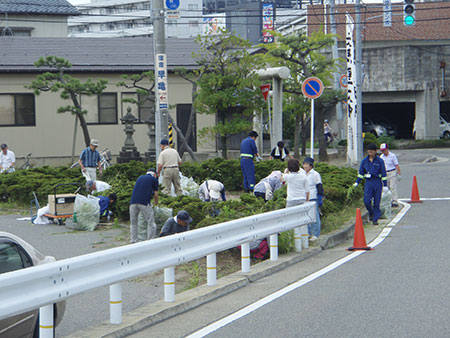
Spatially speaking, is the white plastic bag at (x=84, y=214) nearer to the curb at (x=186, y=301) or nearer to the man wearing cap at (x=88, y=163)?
the man wearing cap at (x=88, y=163)

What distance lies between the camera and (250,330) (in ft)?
22.7

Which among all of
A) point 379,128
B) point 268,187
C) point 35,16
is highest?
point 35,16

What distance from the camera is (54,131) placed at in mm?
32188

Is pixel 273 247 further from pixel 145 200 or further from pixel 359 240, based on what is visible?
pixel 145 200

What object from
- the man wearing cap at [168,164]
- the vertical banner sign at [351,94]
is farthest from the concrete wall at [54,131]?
the man wearing cap at [168,164]

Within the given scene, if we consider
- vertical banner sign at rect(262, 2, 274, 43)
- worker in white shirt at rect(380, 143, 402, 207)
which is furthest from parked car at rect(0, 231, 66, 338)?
vertical banner sign at rect(262, 2, 274, 43)

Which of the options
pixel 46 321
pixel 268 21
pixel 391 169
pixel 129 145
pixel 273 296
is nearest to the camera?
pixel 46 321

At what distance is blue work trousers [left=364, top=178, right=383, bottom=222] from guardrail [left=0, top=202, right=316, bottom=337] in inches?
188

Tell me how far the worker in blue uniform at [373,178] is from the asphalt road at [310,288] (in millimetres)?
790

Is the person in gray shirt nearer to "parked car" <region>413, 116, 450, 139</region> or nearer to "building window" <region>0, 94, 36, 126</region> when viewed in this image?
"building window" <region>0, 94, 36, 126</region>

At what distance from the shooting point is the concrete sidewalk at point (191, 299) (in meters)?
6.88

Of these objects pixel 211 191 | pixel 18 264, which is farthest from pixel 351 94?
pixel 18 264

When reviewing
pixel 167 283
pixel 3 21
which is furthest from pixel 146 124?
pixel 167 283

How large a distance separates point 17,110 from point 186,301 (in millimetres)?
25830
